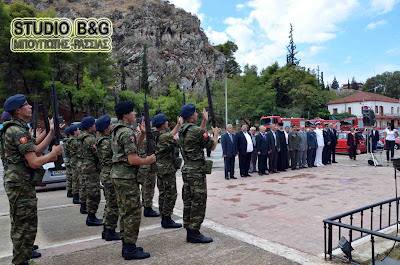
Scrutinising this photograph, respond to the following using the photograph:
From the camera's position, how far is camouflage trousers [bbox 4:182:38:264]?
12.0ft

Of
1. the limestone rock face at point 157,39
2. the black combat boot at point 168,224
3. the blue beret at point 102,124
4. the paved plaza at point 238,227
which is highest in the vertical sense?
the limestone rock face at point 157,39

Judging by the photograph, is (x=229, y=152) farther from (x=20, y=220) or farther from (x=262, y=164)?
(x=20, y=220)

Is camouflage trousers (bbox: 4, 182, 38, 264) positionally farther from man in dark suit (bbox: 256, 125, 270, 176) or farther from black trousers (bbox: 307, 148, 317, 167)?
black trousers (bbox: 307, 148, 317, 167)

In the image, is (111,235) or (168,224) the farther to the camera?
(168,224)

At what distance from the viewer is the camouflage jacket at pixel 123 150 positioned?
157 inches

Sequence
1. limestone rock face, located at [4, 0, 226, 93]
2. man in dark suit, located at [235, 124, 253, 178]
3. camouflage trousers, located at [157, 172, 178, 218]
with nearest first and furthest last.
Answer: camouflage trousers, located at [157, 172, 178, 218], man in dark suit, located at [235, 124, 253, 178], limestone rock face, located at [4, 0, 226, 93]

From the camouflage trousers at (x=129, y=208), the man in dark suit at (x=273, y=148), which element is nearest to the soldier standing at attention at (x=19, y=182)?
the camouflage trousers at (x=129, y=208)

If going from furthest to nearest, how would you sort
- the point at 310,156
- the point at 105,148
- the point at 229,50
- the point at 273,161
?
1. the point at 229,50
2. the point at 310,156
3. the point at 273,161
4. the point at 105,148

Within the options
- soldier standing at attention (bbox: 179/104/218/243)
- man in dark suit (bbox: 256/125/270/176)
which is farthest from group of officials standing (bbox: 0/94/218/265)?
man in dark suit (bbox: 256/125/270/176)

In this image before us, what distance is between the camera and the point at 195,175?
463cm

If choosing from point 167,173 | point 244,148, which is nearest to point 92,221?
point 167,173

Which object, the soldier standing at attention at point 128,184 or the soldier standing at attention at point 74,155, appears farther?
the soldier standing at attention at point 74,155

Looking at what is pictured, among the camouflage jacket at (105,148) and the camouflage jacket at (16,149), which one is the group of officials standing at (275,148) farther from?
the camouflage jacket at (16,149)

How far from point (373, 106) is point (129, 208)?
7023 cm
